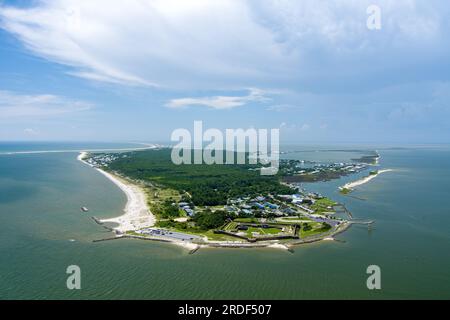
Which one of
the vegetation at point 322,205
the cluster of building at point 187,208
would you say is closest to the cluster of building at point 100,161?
the cluster of building at point 187,208

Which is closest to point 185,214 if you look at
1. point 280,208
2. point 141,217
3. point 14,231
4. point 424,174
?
point 141,217

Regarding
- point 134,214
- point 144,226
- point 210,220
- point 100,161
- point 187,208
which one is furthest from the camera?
point 100,161

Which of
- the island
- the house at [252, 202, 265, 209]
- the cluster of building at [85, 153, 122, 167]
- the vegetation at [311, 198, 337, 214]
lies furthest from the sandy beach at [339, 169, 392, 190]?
the cluster of building at [85, 153, 122, 167]

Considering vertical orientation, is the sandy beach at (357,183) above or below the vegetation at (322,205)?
above

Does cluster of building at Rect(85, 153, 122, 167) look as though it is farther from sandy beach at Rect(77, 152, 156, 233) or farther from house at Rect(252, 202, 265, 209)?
house at Rect(252, 202, 265, 209)

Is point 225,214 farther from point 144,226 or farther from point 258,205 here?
point 144,226

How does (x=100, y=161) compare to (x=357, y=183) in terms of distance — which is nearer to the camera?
(x=357, y=183)

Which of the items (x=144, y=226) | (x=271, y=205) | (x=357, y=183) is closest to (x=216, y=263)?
(x=144, y=226)

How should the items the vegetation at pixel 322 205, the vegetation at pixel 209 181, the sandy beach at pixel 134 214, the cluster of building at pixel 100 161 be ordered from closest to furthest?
1. the sandy beach at pixel 134 214
2. the vegetation at pixel 322 205
3. the vegetation at pixel 209 181
4. the cluster of building at pixel 100 161

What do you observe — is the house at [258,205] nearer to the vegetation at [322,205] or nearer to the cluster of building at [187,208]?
the vegetation at [322,205]
